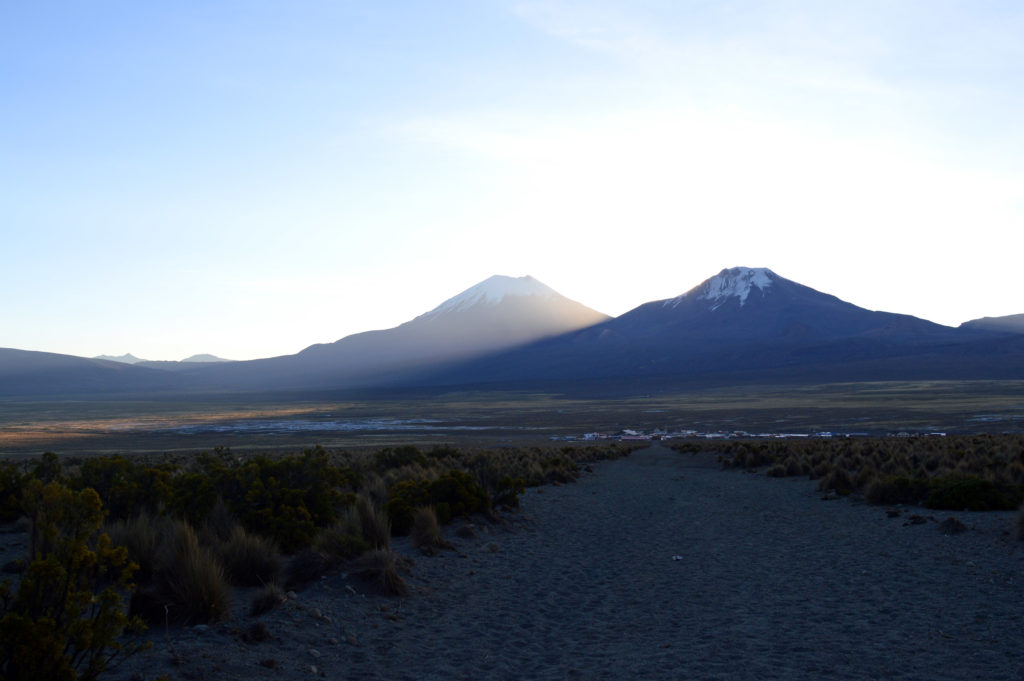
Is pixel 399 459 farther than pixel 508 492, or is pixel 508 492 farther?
pixel 399 459

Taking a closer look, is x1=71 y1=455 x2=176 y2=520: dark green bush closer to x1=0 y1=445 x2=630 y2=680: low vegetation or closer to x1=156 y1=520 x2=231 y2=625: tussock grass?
x1=0 y1=445 x2=630 y2=680: low vegetation

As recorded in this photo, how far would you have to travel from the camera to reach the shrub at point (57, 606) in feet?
12.7

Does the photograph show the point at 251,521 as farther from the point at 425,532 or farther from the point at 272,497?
the point at 425,532

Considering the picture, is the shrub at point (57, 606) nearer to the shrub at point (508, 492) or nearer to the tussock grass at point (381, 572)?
the tussock grass at point (381, 572)

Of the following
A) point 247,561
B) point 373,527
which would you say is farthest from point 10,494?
point 373,527

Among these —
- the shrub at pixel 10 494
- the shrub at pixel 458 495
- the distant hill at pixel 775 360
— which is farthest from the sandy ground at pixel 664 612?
the distant hill at pixel 775 360

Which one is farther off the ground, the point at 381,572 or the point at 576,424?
the point at 381,572

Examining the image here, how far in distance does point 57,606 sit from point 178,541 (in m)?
2.70

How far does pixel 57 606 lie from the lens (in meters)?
4.26

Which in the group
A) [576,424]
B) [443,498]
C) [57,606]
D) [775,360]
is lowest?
[576,424]

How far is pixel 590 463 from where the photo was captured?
1100 inches

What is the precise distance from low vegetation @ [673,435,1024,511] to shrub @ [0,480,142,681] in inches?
548

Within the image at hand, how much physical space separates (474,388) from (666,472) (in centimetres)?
12693

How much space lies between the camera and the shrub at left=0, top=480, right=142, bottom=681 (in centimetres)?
388
